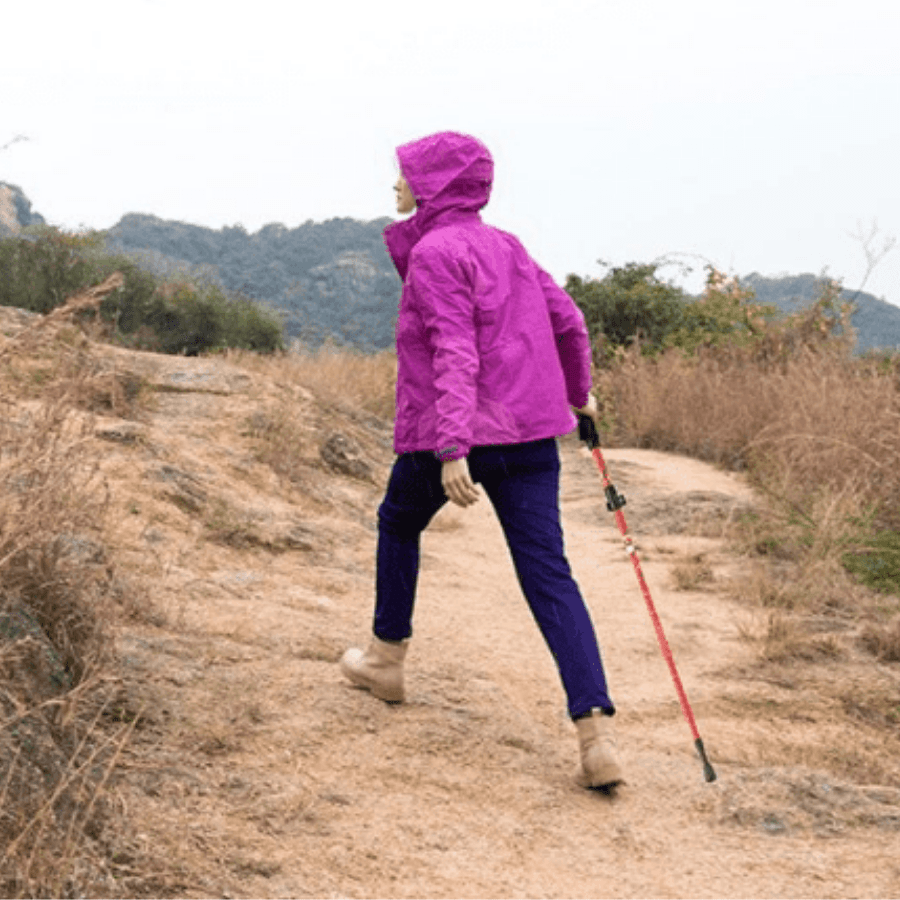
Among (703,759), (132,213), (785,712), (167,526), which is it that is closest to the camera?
(703,759)

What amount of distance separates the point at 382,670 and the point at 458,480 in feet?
3.02

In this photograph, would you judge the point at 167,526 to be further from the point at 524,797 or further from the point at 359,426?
the point at 359,426

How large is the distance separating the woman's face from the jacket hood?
0.03 m

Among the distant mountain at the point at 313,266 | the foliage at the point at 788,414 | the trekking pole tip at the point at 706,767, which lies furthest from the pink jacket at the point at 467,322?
the distant mountain at the point at 313,266

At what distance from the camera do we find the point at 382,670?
386 cm

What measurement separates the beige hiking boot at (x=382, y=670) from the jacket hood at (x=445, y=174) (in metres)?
1.31

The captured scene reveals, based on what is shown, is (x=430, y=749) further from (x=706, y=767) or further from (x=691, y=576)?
(x=691, y=576)

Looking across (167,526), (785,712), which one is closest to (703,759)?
(785,712)

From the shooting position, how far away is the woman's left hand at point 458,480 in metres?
3.23

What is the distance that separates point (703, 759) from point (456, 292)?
152cm

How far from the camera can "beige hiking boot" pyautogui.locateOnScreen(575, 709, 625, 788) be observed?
337 centimetres

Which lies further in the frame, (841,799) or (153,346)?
(153,346)

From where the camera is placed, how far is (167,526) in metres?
5.57

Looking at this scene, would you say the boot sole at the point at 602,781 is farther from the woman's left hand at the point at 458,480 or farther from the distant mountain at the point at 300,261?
the distant mountain at the point at 300,261
